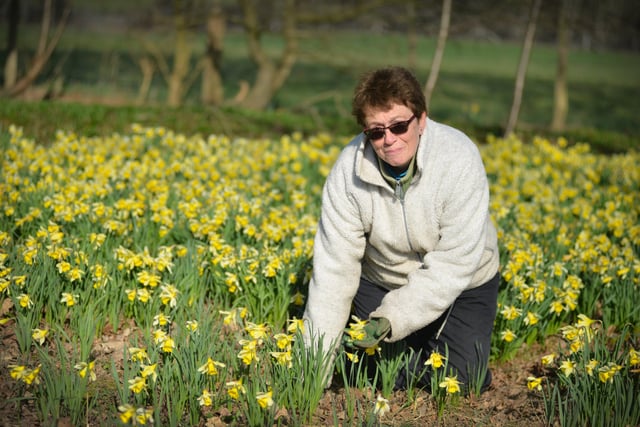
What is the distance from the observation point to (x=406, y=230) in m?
3.18

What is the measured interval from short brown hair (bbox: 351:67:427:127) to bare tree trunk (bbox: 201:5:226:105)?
23.2 ft

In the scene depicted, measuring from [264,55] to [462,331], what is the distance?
7.85 metres

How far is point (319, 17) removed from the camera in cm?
991

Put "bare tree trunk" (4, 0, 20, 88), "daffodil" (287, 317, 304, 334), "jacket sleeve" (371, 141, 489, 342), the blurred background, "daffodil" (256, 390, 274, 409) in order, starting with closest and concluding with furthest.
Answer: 1. "daffodil" (256, 390, 274, 409)
2. "daffodil" (287, 317, 304, 334)
3. "jacket sleeve" (371, 141, 489, 342)
4. the blurred background
5. "bare tree trunk" (4, 0, 20, 88)

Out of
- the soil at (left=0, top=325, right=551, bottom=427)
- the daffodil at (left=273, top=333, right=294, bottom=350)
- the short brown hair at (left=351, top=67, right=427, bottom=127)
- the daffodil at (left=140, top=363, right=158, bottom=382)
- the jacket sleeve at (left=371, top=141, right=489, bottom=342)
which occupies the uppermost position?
the short brown hair at (left=351, top=67, right=427, bottom=127)

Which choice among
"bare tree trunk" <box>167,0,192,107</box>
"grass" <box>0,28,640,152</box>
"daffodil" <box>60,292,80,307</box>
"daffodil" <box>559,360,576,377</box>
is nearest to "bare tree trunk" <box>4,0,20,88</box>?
"grass" <box>0,28,640,152</box>

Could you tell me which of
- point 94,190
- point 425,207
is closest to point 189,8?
point 94,190

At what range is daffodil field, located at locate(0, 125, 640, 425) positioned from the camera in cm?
275

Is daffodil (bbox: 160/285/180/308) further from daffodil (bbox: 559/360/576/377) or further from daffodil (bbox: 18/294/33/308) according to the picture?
daffodil (bbox: 559/360/576/377)

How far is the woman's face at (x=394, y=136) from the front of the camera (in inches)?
117

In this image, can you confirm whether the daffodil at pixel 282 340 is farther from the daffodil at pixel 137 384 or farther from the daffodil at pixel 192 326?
the daffodil at pixel 137 384

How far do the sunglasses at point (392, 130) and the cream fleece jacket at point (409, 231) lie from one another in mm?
152

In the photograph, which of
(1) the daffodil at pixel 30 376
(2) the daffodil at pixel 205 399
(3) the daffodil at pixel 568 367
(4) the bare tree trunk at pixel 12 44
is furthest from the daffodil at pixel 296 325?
(4) the bare tree trunk at pixel 12 44

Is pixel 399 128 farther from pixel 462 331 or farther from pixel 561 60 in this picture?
pixel 561 60
